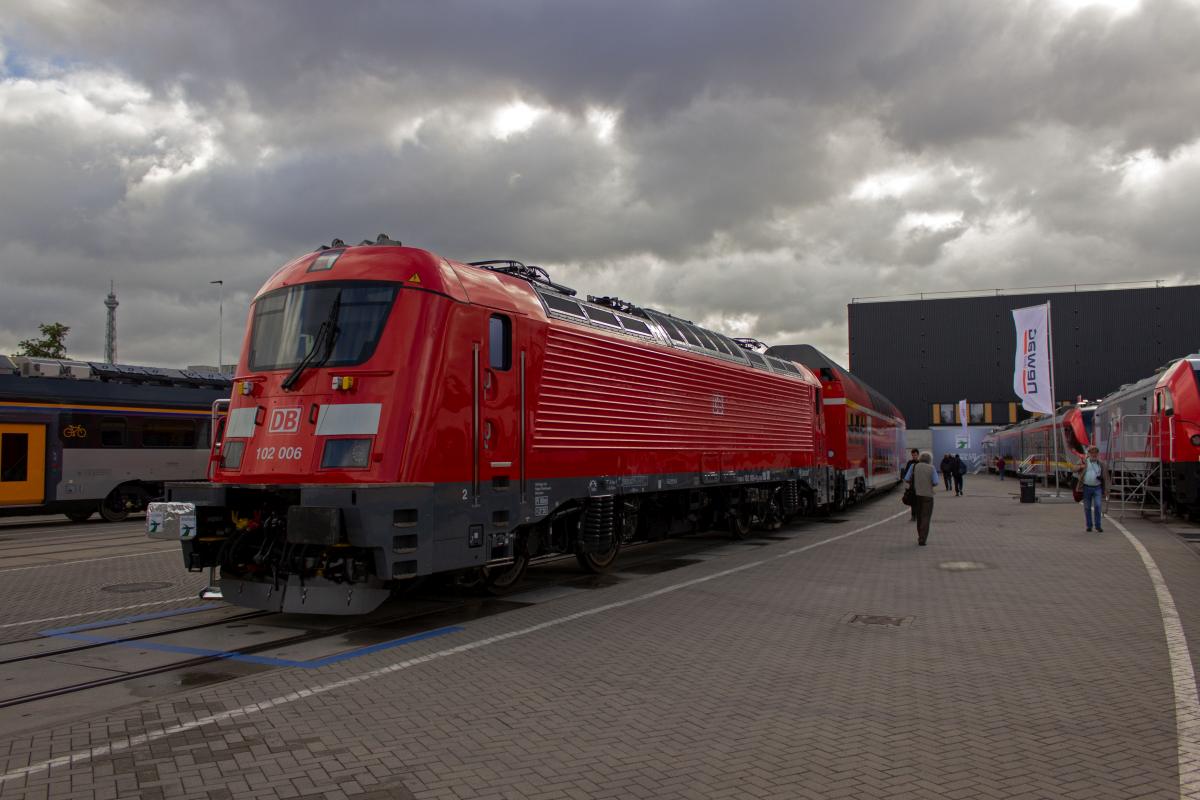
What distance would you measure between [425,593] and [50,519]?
18.8 meters

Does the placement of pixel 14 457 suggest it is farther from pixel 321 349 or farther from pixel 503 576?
pixel 321 349

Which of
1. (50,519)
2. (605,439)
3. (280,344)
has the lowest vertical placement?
(50,519)

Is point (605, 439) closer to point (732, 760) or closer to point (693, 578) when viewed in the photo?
point (693, 578)

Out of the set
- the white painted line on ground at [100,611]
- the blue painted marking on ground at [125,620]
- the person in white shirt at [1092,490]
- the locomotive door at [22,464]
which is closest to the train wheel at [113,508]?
the locomotive door at [22,464]

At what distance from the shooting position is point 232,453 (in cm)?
866

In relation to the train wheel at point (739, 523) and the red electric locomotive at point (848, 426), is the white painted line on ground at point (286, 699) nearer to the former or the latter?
the train wheel at point (739, 523)

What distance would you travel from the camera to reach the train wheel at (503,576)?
390 inches

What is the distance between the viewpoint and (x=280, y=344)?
8641 millimetres

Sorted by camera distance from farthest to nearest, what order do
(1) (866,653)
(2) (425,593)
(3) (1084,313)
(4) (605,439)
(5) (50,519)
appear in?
1. (3) (1084,313)
2. (5) (50,519)
3. (4) (605,439)
4. (2) (425,593)
5. (1) (866,653)

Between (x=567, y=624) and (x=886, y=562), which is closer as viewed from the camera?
(x=567, y=624)

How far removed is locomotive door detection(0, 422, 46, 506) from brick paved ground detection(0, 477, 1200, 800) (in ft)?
51.8

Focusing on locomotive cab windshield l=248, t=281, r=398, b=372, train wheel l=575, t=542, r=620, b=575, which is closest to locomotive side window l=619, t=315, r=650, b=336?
train wheel l=575, t=542, r=620, b=575

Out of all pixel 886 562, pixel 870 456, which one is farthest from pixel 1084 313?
pixel 886 562

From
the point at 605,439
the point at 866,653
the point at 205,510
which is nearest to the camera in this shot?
the point at 866,653
